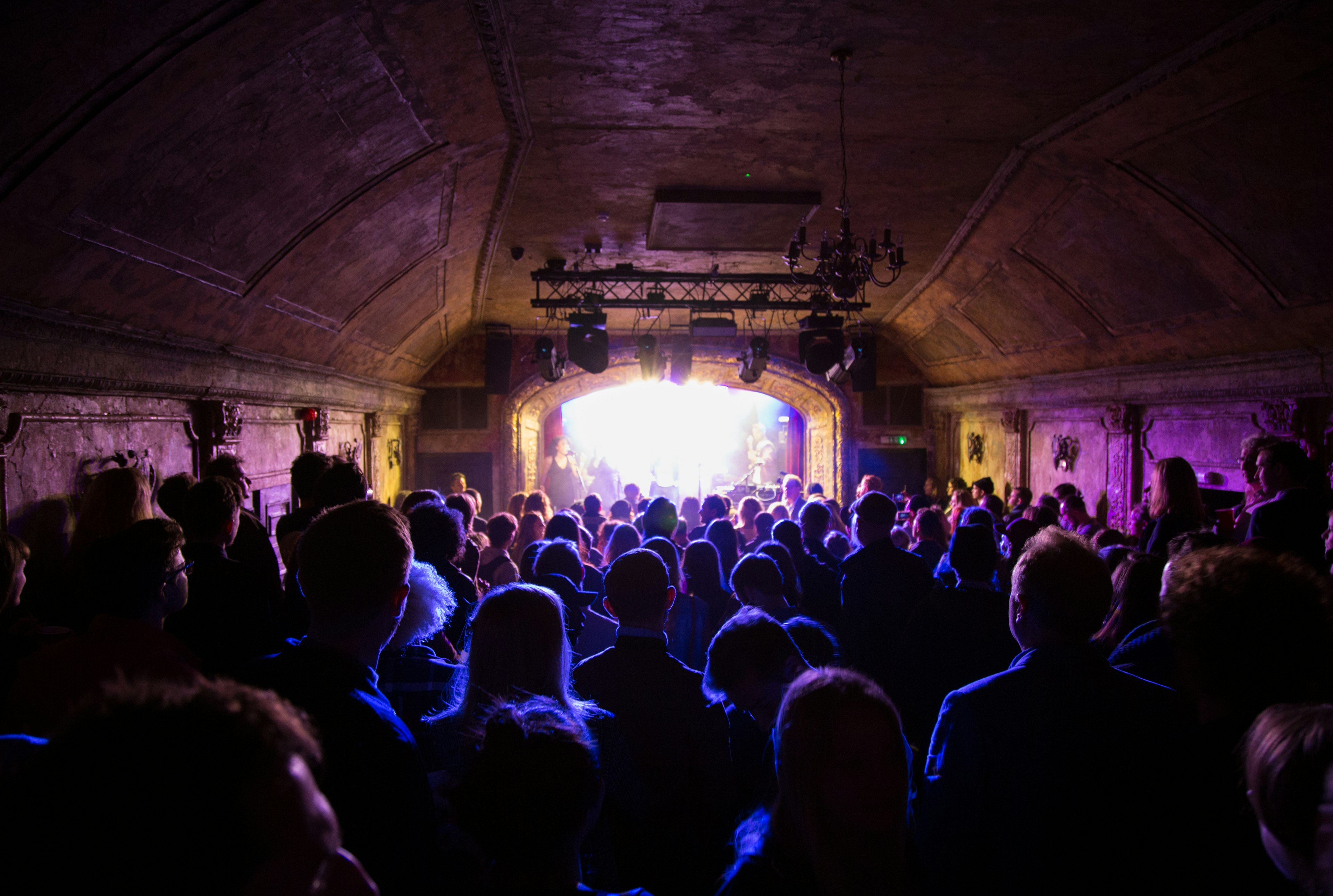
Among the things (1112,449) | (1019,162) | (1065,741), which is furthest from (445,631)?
(1112,449)

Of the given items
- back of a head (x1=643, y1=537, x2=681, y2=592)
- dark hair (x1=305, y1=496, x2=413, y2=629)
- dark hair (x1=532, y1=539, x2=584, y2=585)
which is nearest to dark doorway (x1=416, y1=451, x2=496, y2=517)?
back of a head (x1=643, y1=537, x2=681, y2=592)

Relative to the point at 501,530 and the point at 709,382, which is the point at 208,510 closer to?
the point at 501,530

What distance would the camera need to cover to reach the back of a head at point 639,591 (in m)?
2.64

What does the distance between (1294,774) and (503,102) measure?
19.9ft

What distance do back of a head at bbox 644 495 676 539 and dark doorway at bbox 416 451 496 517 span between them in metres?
9.43

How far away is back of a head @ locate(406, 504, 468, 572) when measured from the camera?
3367 millimetres

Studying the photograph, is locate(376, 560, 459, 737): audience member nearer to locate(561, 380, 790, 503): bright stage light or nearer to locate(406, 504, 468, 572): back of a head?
locate(406, 504, 468, 572): back of a head

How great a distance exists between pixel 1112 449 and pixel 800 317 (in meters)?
6.03

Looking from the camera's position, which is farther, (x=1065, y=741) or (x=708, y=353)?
(x=708, y=353)

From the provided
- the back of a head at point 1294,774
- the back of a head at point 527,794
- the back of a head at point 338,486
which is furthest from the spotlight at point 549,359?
the back of a head at point 1294,774

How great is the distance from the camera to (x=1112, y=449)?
1059 cm

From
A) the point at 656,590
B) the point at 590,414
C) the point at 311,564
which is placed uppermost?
the point at 590,414

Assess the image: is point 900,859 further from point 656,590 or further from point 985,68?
point 985,68

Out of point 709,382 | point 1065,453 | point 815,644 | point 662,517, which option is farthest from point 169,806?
point 709,382
